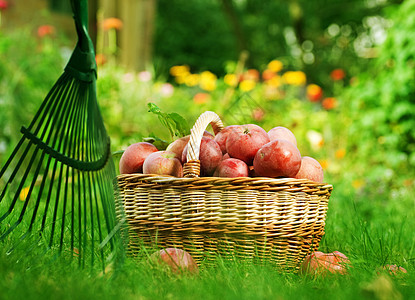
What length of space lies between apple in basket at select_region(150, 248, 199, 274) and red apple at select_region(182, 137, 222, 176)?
1.05 ft

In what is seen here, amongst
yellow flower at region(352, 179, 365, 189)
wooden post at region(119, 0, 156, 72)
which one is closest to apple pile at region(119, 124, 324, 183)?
→ yellow flower at region(352, 179, 365, 189)

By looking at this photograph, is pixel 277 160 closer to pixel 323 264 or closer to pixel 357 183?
pixel 323 264

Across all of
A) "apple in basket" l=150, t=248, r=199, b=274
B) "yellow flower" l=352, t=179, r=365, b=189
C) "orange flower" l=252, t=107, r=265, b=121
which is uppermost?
"orange flower" l=252, t=107, r=265, b=121

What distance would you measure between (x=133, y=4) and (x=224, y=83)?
5.47 feet

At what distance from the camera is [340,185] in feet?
11.3

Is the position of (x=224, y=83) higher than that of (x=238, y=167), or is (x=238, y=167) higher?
(x=224, y=83)

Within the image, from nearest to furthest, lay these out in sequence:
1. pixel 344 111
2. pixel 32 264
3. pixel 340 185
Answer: pixel 32 264
pixel 340 185
pixel 344 111

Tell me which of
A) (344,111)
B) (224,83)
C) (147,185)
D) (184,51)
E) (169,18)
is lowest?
(147,185)

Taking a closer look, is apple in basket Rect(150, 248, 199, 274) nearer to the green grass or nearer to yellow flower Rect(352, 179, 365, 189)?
the green grass

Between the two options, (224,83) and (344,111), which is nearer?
(344,111)

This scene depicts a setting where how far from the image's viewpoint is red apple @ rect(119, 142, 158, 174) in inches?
66.2

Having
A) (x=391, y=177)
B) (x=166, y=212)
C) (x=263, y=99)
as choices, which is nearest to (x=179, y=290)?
(x=166, y=212)

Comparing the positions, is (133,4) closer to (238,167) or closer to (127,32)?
(127,32)

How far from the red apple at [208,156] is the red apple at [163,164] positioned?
0.04 m
